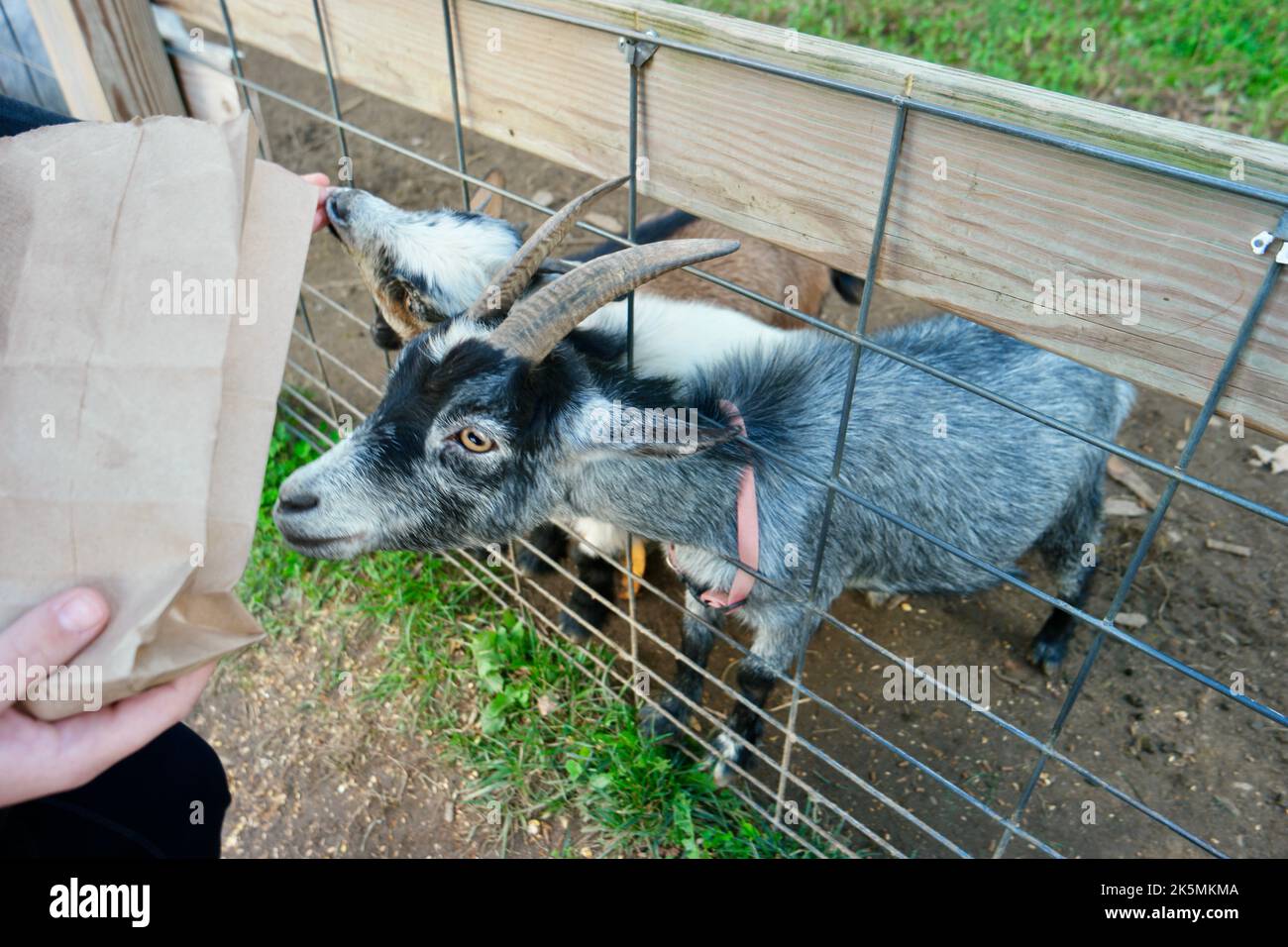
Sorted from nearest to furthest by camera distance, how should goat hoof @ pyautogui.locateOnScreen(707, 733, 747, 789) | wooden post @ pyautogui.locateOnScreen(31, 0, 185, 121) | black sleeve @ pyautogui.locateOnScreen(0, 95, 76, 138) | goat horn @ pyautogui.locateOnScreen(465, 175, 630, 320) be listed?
black sleeve @ pyautogui.locateOnScreen(0, 95, 76, 138), goat horn @ pyautogui.locateOnScreen(465, 175, 630, 320), goat hoof @ pyautogui.locateOnScreen(707, 733, 747, 789), wooden post @ pyautogui.locateOnScreen(31, 0, 185, 121)

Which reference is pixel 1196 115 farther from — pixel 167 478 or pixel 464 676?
pixel 167 478

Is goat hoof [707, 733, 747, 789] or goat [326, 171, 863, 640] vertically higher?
goat [326, 171, 863, 640]

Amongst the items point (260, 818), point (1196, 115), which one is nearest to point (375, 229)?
point (260, 818)

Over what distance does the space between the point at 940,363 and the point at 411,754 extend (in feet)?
7.17

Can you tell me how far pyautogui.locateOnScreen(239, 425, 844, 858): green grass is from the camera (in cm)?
276

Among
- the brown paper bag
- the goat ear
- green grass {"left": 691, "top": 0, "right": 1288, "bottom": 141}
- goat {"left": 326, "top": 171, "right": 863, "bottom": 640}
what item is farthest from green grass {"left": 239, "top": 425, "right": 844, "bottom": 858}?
green grass {"left": 691, "top": 0, "right": 1288, "bottom": 141}

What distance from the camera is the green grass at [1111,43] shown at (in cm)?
559

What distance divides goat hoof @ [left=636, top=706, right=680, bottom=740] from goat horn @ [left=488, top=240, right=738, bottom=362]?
4.89 feet

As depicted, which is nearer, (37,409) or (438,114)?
(37,409)

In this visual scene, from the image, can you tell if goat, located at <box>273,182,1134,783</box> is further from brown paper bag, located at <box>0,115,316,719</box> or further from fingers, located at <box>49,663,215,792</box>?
fingers, located at <box>49,663,215,792</box>

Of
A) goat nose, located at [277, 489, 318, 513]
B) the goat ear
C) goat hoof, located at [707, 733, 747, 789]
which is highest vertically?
goat nose, located at [277, 489, 318, 513]

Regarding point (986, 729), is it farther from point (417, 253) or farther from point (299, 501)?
point (417, 253)

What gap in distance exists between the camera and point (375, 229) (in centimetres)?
285
